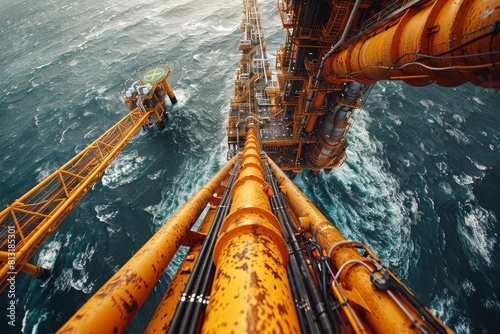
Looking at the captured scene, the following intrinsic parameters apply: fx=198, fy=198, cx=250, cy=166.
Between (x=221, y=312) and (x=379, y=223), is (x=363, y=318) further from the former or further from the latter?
(x=379, y=223)

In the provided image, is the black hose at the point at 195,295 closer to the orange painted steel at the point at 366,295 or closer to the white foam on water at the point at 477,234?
the orange painted steel at the point at 366,295

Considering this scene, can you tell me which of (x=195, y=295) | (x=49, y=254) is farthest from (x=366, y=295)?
(x=49, y=254)

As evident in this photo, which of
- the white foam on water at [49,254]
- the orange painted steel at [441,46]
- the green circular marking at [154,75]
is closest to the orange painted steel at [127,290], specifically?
the orange painted steel at [441,46]

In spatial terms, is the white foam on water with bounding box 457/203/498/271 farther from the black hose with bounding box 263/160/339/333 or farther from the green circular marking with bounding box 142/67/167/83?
the green circular marking with bounding box 142/67/167/83

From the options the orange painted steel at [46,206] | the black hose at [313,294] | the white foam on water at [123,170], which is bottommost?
the white foam on water at [123,170]

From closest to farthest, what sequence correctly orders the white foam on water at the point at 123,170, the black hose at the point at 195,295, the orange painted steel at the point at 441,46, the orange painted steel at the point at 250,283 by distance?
1. the orange painted steel at the point at 250,283
2. the black hose at the point at 195,295
3. the orange painted steel at the point at 441,46
4. the white foam on water at the point at 123,170
